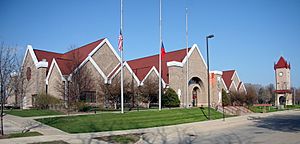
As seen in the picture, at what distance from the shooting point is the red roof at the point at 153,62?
169 feet

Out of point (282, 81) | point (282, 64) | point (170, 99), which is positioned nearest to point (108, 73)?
point (170, 99)

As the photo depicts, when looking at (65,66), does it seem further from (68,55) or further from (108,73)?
(68,55)

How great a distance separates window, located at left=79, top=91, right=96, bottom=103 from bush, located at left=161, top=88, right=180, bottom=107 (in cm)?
1035

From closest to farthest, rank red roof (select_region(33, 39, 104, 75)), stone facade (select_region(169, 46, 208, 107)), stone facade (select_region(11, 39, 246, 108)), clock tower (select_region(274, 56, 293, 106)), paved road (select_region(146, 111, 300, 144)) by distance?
paved road (select_region(146, 111, 300, 144)) → red roof (select_region(33, 39, 104, 75)) → stone facade (select_region(11, 39, 246, 108)) → stone facade (select_region(169, 46, 208, 107)) → clock tower (select_region(274, 56, 293, 106))

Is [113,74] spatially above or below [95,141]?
above

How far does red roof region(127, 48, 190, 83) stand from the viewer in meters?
51.4

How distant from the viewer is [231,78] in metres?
79.2

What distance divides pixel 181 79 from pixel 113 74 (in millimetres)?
11761

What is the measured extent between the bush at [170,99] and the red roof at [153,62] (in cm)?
604

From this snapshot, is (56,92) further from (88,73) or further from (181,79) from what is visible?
(181,79)

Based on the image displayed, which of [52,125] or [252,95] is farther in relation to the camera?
[252,95]

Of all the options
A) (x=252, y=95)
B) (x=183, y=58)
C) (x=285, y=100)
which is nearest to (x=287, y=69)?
(x=285, y=100)

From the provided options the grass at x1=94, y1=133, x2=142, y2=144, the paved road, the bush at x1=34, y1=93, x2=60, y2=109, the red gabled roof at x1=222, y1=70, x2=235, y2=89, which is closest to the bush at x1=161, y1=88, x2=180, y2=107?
the bush at x1=34, y1=93, x2=60, y2=109

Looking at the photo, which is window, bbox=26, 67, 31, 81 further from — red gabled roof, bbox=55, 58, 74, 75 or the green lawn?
the green lawn
